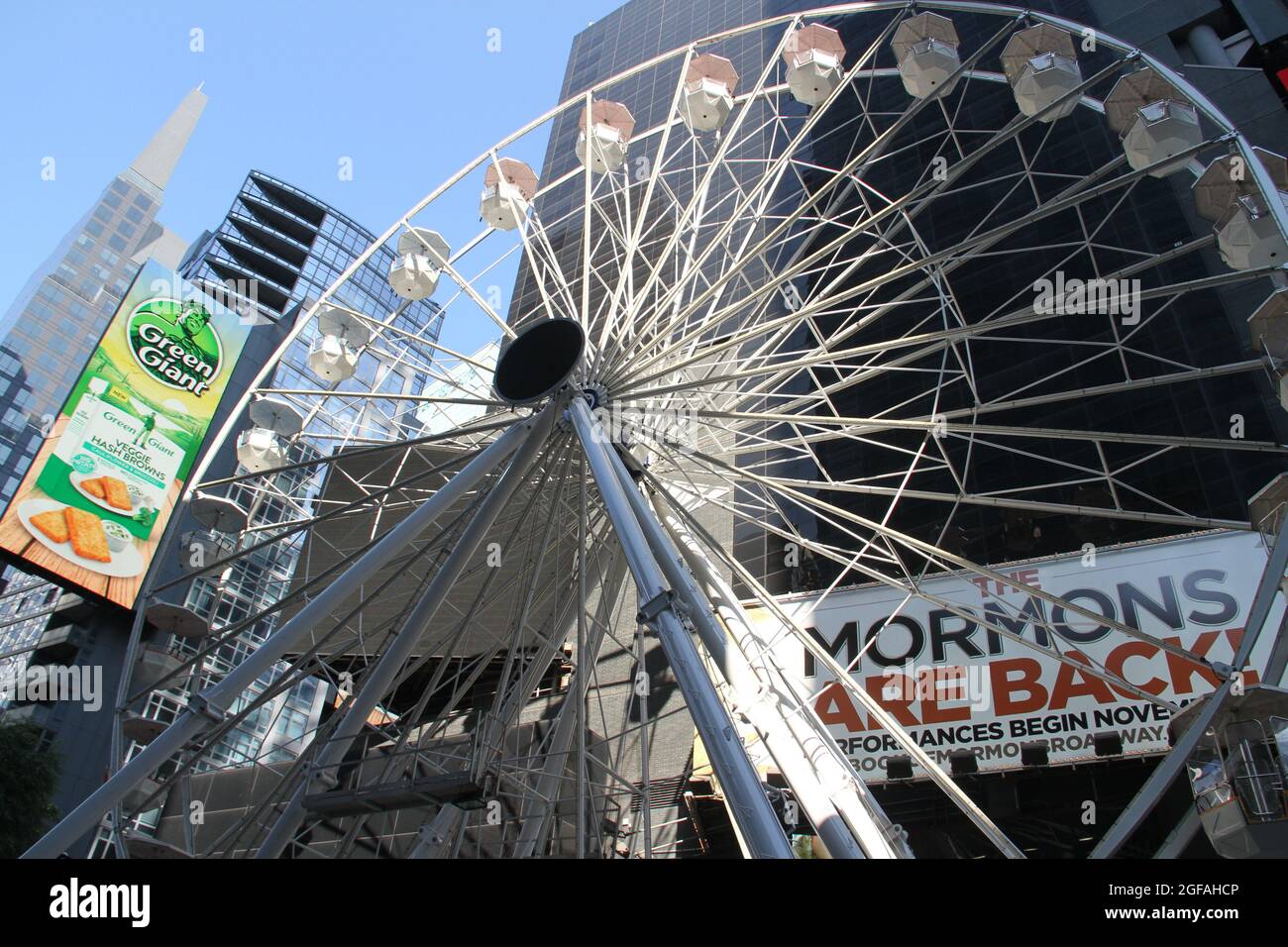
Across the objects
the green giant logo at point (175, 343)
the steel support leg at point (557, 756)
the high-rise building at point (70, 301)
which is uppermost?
the high-rise building at point (70, 301)

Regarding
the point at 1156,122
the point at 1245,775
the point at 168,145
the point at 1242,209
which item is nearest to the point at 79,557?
the point at 1156,122

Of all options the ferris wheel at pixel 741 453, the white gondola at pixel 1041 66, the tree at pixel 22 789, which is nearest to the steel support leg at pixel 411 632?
the ferris wheel at pixel 741 453

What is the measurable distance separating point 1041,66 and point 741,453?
29.2 ft

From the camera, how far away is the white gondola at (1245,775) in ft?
34.7

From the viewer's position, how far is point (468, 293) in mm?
18984

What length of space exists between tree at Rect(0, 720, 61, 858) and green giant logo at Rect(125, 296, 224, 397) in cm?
2174

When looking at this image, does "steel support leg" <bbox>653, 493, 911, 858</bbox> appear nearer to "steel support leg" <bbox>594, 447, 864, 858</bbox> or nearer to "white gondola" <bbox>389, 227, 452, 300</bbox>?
"steel support leg" <bbox>594, 447, 864, 858</bbox>

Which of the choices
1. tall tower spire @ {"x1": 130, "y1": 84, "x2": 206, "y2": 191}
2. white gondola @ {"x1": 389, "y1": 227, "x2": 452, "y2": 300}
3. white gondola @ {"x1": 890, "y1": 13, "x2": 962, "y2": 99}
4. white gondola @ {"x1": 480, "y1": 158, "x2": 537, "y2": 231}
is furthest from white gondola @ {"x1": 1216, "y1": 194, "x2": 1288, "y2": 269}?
tall tower spire @ {"x1": 130, "y1": 84, "x2": 206, "y2": 191}

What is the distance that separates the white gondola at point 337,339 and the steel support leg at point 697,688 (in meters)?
8.26

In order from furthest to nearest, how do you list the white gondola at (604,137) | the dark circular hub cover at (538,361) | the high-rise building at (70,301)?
the high-rise building at (70,301) < the white gondola at (604,137) < the dark circular hub cover at (538,361)

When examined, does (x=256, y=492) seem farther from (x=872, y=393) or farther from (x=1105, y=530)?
(x=1105, y=530)

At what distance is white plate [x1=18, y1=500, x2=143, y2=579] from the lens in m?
39.8

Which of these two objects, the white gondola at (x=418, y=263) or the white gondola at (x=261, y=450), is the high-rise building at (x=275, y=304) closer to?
the white gondola at (x=261, y=450)
